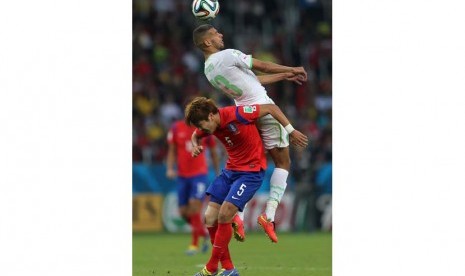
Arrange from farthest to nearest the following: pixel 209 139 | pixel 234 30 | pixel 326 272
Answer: pixel 234 30 → pixel 209 139 → pixel 326 272

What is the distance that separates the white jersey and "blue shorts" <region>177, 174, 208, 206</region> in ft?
15.9

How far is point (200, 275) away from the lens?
9.14m

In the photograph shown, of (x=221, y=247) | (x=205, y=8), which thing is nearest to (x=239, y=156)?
(x=221, y=247)

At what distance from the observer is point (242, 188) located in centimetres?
895

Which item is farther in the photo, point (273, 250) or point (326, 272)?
point (273, 250)

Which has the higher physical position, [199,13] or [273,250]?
[199,13]

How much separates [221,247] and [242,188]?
56 centimetres

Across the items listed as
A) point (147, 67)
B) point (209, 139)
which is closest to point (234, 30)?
point (147, 67)

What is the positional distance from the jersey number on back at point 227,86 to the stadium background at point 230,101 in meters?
7.23

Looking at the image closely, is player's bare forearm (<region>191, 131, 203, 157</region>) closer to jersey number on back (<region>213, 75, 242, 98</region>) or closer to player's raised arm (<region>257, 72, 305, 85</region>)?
jersey number on back (<region>213, 75, 242, 98</region>)

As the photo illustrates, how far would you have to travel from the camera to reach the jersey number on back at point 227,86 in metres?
9.27
